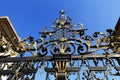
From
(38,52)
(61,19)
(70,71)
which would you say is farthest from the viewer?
(61,19)

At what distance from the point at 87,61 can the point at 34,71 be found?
1.20 meters

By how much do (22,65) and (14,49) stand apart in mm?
455

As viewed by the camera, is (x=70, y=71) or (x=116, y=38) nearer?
(x=70, y=71)

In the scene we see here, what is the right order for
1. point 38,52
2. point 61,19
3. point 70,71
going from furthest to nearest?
1. point 61,19
2. point 38,52
3. point 70,71

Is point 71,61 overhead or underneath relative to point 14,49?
underneath

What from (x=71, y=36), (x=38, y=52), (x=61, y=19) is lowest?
(x=38, y=52)

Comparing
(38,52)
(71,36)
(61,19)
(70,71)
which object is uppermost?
(61,19)

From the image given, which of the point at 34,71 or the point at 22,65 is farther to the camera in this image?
the point at 22,65

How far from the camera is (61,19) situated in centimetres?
650

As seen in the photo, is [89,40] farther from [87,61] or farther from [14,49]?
[14,49]

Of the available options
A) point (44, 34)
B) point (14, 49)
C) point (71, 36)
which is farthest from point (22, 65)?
point (71, 36)

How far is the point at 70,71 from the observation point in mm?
5496

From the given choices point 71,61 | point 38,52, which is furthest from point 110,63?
point 38,52

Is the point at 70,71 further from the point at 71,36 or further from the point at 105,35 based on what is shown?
the point at 105,35
